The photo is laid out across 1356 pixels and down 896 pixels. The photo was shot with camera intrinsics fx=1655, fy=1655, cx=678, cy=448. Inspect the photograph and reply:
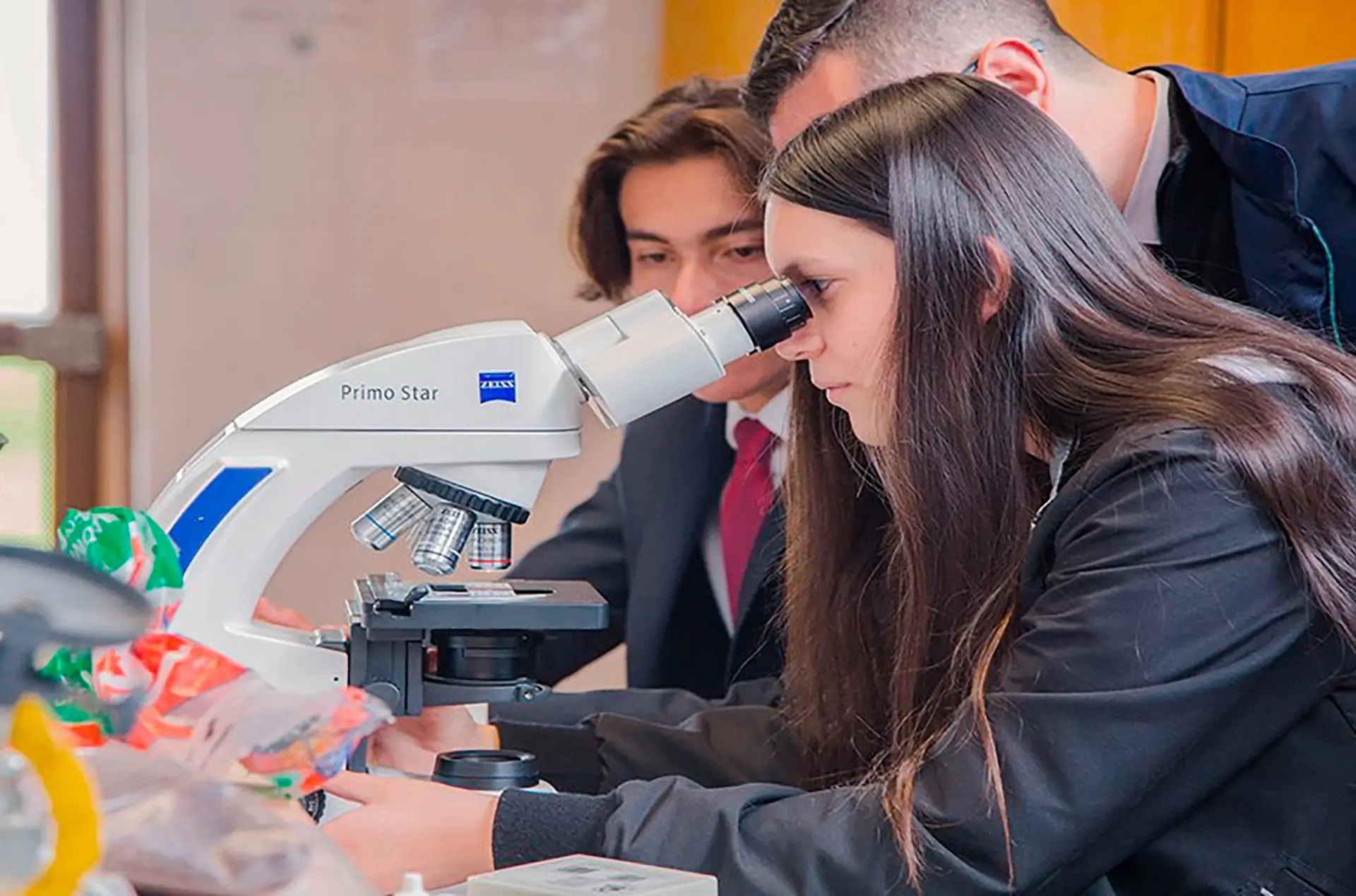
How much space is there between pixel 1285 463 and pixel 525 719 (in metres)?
1.01

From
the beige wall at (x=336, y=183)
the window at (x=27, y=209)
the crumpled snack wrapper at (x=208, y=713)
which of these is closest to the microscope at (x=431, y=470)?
the crumpled snack wrapper at (x=208, y=713)

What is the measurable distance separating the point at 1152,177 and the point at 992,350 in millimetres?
583

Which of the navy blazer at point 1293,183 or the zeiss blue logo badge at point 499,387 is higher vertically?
the navy blazer at point 1293,183

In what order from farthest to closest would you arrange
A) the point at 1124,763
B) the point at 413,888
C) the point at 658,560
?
1. the point at 658,560
2. the point at 1124,763
3. the point at 413,888

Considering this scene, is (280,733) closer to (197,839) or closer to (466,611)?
(197,839)

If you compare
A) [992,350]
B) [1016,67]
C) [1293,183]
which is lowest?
[992,350]

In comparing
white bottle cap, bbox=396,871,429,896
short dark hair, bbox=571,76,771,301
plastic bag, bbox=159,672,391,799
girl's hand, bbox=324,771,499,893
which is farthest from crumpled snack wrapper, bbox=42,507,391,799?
short dark hair, bbox=571,76,771,301

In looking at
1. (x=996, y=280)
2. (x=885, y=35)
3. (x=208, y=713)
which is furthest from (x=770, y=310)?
(x=208, y=713)

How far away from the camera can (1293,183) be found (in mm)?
1645

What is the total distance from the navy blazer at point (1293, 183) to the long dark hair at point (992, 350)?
1.06ft

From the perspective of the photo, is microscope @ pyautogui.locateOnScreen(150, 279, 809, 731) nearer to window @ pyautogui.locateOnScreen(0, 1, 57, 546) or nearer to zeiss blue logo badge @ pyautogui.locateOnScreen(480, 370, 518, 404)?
zeiss blue logo badge @ pyautogui.locateOnScreen(480, 370, 518, 404)

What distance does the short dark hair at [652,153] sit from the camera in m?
1.98

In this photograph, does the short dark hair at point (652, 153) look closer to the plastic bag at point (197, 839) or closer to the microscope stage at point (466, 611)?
the microscope stage at point (466, 611)

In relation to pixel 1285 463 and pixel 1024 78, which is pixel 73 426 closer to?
pixel 1024 78
